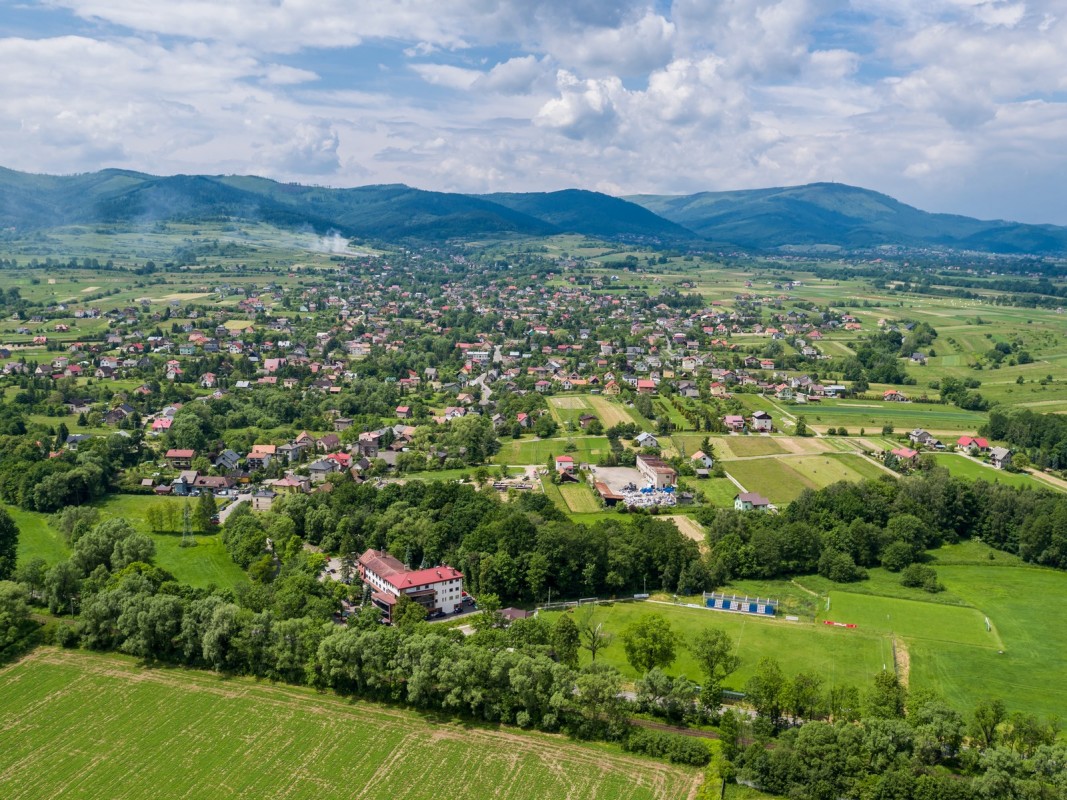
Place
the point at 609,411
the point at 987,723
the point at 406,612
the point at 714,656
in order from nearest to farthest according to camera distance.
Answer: the point at 987,723
the point at 714,656
the point at 406,612
the point at 609,411

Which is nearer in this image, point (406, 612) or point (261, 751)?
point (261, 751)

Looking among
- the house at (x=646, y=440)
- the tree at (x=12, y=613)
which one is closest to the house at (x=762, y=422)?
the house at (x=646, y=440)

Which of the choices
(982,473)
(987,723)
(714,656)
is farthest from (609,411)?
(987,723)

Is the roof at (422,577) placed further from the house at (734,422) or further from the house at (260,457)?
the house at (734,422)

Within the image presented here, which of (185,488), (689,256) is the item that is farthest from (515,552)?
(689,256)

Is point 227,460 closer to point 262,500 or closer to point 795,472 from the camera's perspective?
point 262,500

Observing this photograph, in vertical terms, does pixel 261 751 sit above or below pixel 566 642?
below

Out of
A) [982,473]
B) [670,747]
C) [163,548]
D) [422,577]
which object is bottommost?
[163,548]
